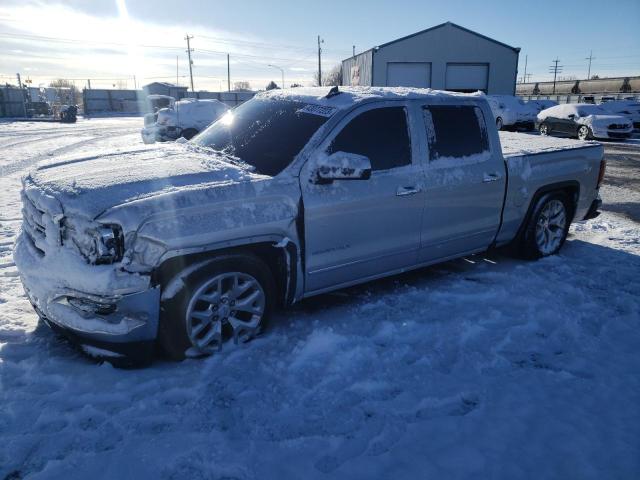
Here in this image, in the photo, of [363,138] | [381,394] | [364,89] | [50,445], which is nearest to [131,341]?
[50,445]

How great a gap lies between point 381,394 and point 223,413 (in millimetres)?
999

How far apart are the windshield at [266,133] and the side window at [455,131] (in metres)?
1.05

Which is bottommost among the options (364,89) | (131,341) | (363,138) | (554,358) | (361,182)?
(554,358)

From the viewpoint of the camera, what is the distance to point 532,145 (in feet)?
19.3

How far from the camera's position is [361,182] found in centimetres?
392

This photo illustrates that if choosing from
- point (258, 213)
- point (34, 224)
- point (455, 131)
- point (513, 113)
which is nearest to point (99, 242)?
point (34, 224)

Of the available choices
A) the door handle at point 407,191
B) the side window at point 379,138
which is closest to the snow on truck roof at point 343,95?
the side window at point 379,138

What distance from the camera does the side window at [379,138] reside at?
391 cm

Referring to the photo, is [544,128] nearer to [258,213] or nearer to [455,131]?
[455,131]

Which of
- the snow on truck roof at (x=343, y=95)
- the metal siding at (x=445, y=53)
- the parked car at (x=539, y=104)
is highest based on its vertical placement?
the metal siding at (x=445, y=53)

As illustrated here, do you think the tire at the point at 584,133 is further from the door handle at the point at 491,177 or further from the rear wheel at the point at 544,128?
the door handle at the point at 491,177

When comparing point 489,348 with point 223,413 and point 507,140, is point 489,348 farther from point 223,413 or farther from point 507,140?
point 507,140

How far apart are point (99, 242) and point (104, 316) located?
48 centimetres

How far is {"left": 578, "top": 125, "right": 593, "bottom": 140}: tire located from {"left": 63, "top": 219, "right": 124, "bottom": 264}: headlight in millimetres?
20044
